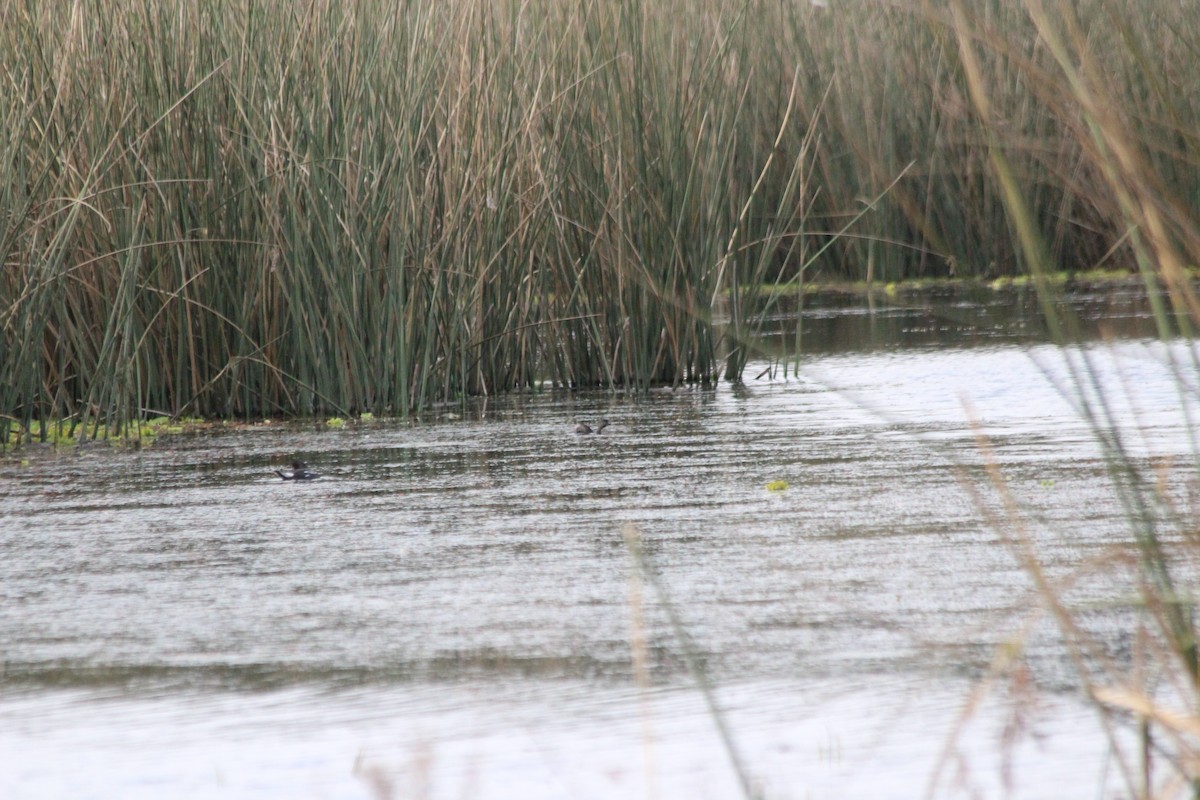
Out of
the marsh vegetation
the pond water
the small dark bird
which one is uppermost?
the marsh vegetation

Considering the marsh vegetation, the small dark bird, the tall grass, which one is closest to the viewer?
the tall grass

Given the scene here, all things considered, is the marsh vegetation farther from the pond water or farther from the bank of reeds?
the pond water

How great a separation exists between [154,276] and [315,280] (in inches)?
19.4

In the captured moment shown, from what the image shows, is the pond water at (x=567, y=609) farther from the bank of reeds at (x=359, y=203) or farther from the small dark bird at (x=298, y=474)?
the bank of reeds at (x=359, y=203)

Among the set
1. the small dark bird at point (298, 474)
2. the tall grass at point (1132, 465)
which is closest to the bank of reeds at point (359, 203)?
the small dark bird at point (298, 474)

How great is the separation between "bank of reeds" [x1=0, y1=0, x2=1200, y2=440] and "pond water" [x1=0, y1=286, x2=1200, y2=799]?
569mm

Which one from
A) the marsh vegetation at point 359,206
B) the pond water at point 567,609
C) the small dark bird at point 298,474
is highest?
the marsh vegetation at point 359,206

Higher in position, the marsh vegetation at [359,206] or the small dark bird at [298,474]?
the marsh vegetation at [359,206]

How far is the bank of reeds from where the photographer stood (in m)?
5.62

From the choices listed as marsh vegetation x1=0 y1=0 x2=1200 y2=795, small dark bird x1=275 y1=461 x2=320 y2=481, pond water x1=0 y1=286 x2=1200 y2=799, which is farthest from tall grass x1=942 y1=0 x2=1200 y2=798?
marsh vegetation x1=0 y1=0 x2=1200 y2=795

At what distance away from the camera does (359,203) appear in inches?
231

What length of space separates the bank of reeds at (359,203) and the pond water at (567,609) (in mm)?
569

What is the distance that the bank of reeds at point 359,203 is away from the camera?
5.62 metres

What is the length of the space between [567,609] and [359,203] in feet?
10.2
